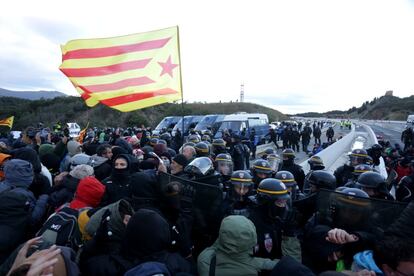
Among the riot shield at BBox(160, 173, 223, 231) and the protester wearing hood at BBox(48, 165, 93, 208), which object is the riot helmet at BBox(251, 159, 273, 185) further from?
the protester wearing hood at BBox(48, 165, 93, 208)

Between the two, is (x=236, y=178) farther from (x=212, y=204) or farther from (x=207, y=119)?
(x=207, y=119)

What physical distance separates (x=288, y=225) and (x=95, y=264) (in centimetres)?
190

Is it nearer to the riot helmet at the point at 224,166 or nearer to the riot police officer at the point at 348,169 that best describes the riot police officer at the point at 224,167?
the riot helmet at the point at 224,166

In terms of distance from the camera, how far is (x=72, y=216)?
10.7ft

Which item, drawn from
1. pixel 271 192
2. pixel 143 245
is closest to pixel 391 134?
pixel 271 192

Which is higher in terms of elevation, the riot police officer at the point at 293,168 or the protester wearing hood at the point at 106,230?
the protester wearing hood at the point at 106,230

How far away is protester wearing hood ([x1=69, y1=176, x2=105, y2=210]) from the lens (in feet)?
12.0

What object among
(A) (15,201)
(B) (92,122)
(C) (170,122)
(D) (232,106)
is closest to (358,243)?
(A) (15,201)

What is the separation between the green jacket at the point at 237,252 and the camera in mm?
2596

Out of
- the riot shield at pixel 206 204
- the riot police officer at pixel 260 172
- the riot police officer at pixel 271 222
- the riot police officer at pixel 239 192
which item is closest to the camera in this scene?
the riot police officer at pixel 271 222

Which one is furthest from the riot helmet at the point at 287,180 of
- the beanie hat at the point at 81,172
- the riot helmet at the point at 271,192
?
the beanie hat at the point at 81,172

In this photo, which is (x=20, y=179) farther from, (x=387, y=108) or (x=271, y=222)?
(x=387, y=108)

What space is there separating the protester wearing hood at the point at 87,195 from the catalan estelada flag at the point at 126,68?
8.54 feet

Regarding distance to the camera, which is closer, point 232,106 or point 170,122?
point 170,122
